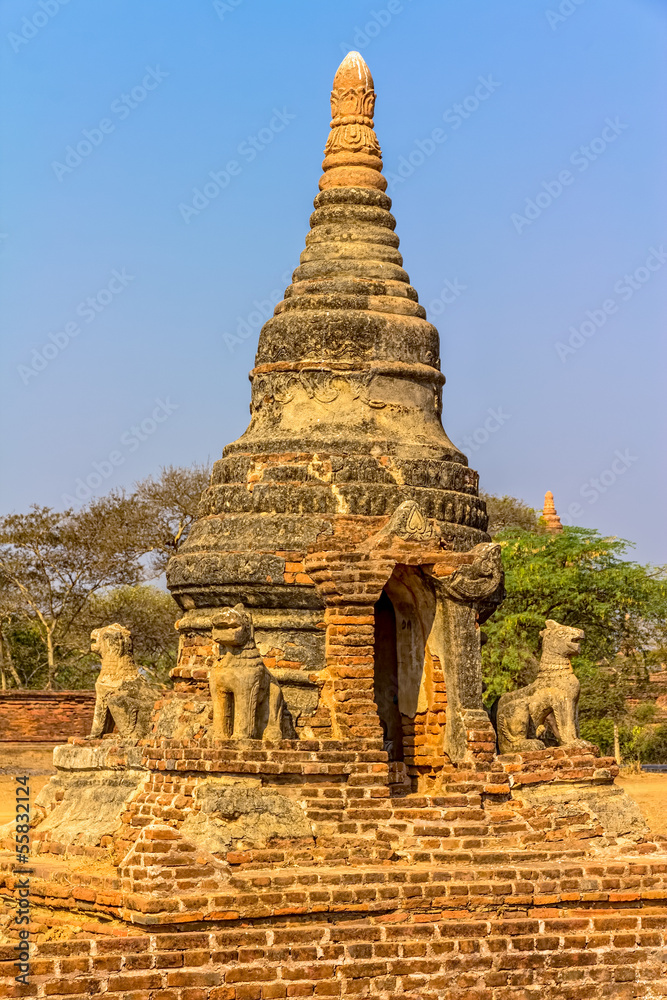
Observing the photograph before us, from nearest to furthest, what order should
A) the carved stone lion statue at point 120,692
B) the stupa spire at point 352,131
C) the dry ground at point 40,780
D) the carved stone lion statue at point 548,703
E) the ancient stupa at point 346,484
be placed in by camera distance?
the ancient stupa at point 346,484 < the carved stone lion statue at point 548,703 < the carved stone lion statue at point 120,692 < the stupa spire at point 352,131 < the dry ground at point 40,780

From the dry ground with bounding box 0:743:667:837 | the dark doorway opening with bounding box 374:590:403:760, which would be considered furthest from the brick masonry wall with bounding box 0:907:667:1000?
the dry ground with bounding box 0:743:667:837

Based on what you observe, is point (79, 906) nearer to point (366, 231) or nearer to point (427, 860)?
point (427, 860)

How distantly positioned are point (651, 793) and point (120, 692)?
39.2 feet

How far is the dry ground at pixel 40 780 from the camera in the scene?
73.0ft

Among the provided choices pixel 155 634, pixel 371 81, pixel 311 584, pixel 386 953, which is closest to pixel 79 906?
pixel 386 953

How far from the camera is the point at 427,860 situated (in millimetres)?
11672

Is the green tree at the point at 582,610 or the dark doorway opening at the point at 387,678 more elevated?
the green tree at the point at 582,610

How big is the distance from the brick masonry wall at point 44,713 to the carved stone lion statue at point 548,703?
13.8 meters

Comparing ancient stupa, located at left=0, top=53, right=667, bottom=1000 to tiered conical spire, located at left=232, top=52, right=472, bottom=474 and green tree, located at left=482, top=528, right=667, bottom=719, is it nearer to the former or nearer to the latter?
tiered conical spire, located at left=232, top=52, right=472, bottom=474

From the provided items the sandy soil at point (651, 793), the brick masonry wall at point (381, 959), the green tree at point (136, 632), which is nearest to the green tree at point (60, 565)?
the green tree at point (136, 632)

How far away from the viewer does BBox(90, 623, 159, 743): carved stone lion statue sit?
1365 cm

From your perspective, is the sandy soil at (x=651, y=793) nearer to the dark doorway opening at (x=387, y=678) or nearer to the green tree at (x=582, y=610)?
the green tree at (x=582, y=610)

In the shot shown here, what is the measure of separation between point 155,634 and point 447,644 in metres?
21.4

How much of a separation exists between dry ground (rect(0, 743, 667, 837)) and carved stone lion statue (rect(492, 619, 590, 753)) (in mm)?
7716
